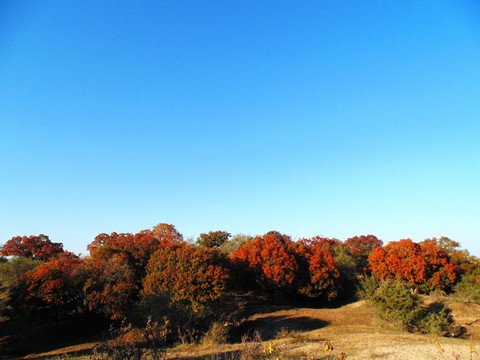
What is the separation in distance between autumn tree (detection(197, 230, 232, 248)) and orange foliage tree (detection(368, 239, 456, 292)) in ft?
103

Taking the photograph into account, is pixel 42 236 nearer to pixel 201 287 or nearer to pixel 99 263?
pixel 99 263

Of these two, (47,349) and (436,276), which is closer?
(47,349)

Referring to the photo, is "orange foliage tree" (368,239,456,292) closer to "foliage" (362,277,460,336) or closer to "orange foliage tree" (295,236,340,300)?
"orange foliage tree" (295,236,340,300)

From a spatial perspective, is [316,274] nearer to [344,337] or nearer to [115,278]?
[344,337]

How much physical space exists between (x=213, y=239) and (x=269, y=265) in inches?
1005

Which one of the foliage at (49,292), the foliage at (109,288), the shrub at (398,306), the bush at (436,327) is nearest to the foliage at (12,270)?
the foliage at (49,292)

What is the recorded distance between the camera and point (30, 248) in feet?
202

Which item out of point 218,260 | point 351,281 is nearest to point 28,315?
point 218,260

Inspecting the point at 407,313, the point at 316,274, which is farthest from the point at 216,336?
the point at 316,274

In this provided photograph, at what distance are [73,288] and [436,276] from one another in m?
45.1

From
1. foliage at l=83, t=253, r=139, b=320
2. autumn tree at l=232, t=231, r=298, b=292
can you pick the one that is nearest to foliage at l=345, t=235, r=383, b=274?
autumn tree at l=232, t=231, r=298, b=292

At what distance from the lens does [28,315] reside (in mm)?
24422

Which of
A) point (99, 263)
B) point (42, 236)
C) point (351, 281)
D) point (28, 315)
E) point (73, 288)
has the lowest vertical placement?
point (351, 281)

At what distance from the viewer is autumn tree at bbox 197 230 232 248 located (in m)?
57.2
